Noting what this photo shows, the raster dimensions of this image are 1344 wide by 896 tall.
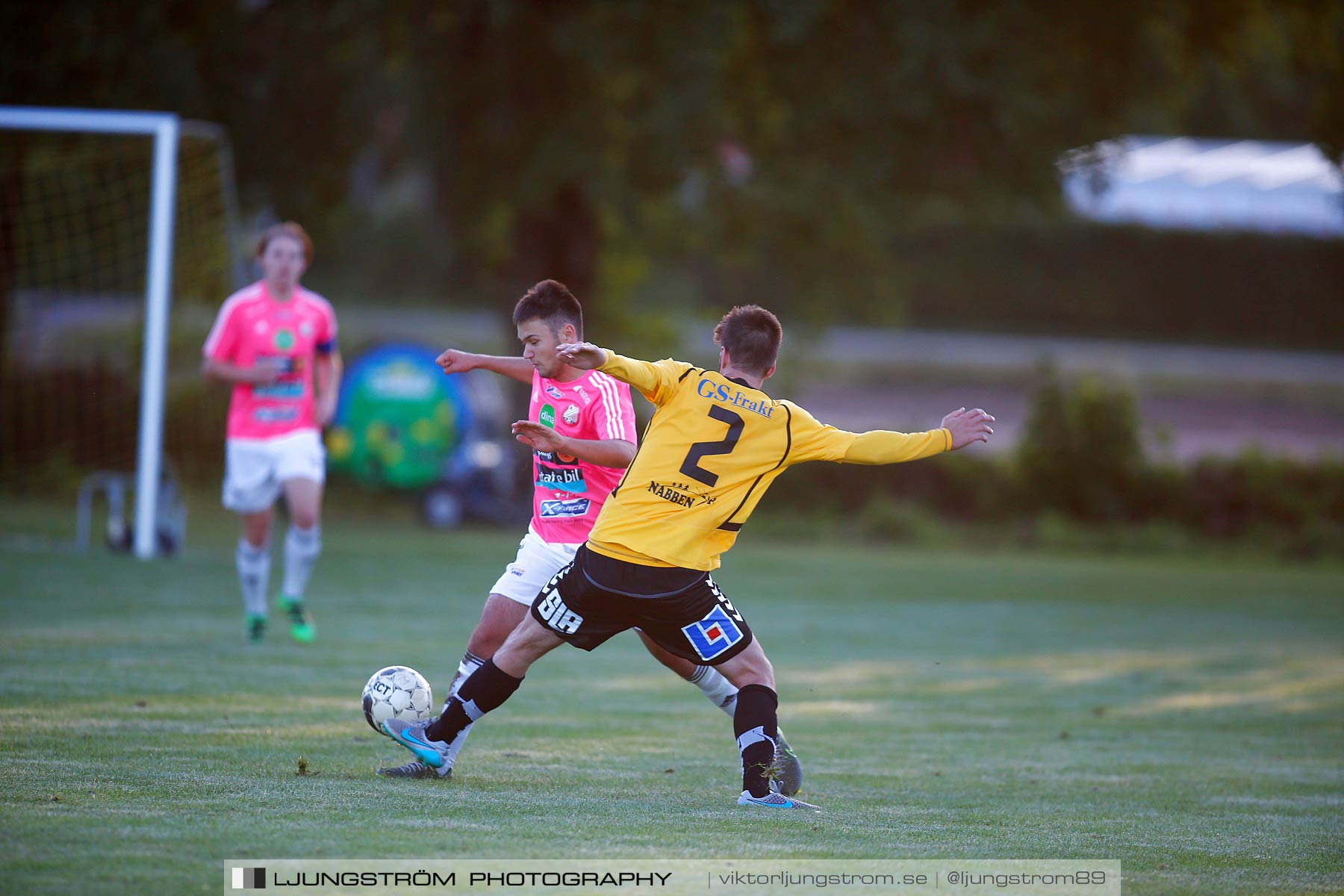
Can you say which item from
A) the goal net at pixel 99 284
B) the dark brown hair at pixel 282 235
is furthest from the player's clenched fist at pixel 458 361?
the goal net at pixel 99 284

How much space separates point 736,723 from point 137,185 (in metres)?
13.8

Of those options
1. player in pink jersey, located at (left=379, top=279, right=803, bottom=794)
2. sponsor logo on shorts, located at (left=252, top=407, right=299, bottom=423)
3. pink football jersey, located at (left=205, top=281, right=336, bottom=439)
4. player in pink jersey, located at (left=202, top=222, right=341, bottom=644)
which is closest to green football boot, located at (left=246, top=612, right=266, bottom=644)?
player in pink jersey, located at (left=202, top=222, right=341, bottom=644)

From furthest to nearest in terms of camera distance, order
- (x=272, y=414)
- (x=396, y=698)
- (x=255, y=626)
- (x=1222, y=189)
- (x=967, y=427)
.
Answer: (x=1222, y=189), (x=255, y=626), (x=272, y=414), (x=396, y=698), (x=967, y=427)

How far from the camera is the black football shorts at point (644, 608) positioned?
542 cm

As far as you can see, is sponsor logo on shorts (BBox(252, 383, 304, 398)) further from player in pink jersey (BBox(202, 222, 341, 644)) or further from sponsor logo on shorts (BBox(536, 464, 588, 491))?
sponsor logo on shorts (BBox(536, 464, 588, 491))

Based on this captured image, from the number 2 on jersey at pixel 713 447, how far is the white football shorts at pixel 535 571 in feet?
2.64

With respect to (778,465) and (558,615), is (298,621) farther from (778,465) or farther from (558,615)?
(778,465)

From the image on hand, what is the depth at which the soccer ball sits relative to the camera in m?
5.84

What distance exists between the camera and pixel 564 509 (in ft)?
20.0

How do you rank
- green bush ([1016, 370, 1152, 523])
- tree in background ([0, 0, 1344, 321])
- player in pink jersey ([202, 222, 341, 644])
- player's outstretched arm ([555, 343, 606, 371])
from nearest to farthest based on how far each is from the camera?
player's outstretched arm ([555, 343, 606, 371]), player in pink jersey ([202, 222, 341, 644]), tree in background ([0, 0, 1344, 321]), green bush ([1016, 370, 1152, 523])

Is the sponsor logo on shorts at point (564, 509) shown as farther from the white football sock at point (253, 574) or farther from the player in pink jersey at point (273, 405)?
the white football sock at point (253, 574)

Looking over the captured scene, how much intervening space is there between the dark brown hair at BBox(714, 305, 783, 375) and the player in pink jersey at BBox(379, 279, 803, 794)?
23.4 inches

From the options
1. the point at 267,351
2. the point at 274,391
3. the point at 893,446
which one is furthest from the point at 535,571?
the point at 267,351

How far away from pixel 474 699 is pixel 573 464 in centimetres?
107
